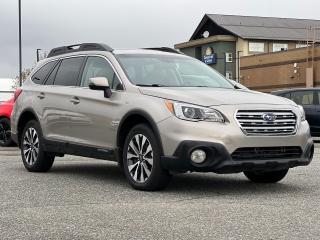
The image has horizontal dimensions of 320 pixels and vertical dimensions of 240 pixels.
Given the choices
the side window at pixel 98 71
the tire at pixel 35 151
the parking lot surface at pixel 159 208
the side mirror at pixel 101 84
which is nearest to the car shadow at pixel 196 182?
the parking lot surface at pixel 159 208

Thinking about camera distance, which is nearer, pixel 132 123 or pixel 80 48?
pixel 132 123

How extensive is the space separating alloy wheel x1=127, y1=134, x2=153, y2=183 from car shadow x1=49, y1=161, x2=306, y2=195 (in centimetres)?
32

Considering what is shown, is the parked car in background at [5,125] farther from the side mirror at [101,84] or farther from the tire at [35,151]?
the side mirror at [101,84]

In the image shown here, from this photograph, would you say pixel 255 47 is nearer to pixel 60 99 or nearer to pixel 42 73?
pixel 42 73

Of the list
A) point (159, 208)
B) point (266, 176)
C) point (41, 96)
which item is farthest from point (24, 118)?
point (159, 208)

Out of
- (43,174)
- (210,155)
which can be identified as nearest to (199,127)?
(210,155)

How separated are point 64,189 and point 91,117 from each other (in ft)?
3.54

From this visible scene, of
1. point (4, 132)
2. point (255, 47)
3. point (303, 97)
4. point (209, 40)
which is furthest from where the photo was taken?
point (209, 40)

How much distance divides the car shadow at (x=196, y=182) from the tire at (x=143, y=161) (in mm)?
244

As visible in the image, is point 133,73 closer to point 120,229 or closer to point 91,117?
point 91,117

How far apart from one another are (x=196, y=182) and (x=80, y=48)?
103 inches

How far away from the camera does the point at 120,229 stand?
530cm

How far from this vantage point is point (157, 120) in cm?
714

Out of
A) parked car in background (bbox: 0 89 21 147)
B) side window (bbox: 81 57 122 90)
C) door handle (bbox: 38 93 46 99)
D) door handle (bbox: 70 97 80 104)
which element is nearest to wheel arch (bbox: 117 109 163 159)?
side window (bbox: 81 57 122 90)
